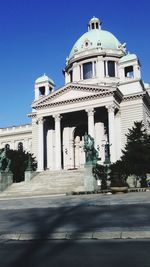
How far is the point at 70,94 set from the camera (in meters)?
54.1

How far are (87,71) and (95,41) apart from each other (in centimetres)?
727

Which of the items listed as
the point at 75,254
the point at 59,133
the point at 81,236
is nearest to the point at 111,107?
the point at 59,133

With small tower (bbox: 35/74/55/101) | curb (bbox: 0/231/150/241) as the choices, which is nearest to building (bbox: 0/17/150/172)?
small tower (bbox: 35/74/55/101)

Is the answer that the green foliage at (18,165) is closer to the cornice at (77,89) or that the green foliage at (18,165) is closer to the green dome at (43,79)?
the cornice at (77,89)

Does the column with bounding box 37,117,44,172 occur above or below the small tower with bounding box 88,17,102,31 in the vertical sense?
below

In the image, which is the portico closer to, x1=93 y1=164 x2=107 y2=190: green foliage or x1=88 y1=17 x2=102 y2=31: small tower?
x1=93 y1=164 x2=107 y2=190: green foliage

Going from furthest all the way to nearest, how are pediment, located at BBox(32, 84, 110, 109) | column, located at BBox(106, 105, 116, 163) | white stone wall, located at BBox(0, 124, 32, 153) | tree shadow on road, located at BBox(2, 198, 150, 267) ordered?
1. white stone wall, located at BBox(0, 124, 32, 153)
2. pediment, located at BBox(32, 84, 110, 109)
3. column, located at BBox(106, 105, 116, 163)
4. tree shadow on road, located at BBox(2, 198, 150, 267)

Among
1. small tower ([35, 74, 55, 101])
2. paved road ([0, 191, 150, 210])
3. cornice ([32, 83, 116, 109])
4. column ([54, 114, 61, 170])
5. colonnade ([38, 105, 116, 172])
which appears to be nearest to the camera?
paved road ([0, 191, 150, 210])

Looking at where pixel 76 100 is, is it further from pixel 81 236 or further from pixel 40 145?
pixel 81 236

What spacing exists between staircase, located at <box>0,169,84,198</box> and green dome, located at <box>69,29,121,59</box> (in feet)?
102

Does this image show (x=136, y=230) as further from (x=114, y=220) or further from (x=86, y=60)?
(x=86, y=60)

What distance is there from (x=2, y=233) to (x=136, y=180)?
102 feet

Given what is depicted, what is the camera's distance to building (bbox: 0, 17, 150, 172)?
52.0 m

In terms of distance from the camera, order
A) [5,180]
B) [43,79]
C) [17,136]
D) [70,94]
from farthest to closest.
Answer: [17,136] < [43,79] < [70,94] < [5,180]
